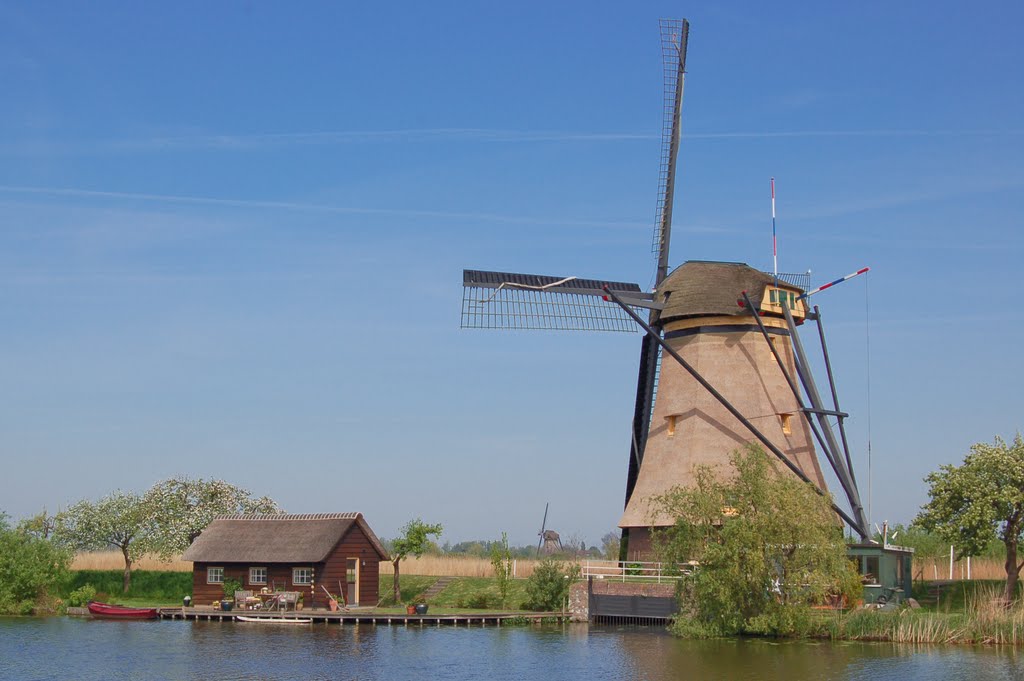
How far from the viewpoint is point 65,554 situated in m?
38.4

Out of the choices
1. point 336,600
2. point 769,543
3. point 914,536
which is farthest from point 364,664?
point 914,536

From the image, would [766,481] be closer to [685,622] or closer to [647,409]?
[685,622]

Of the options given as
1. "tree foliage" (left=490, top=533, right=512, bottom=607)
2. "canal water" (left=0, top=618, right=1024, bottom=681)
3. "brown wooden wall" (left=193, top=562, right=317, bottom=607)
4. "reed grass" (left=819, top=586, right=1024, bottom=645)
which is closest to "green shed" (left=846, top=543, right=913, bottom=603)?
"reed grass" (left=819, top=586, right=1024, bottom=645)

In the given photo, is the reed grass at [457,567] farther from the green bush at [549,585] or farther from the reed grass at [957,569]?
the reed grass at [957,569]

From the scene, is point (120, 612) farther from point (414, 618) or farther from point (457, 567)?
point (457, 567)

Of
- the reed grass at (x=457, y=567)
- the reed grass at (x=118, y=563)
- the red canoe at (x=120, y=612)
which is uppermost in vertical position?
the reed grass at (x=457, y=567)

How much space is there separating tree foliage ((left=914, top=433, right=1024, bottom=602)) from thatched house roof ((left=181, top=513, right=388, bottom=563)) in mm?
17237

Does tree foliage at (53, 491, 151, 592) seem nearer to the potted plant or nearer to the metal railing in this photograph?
the potted plant

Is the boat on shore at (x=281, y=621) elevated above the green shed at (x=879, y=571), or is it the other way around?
the green shed at (x=879, y=571)

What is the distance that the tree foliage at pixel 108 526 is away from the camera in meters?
43.7

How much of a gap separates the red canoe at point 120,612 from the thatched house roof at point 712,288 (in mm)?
17743

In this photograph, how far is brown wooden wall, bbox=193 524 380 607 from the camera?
1409 inches

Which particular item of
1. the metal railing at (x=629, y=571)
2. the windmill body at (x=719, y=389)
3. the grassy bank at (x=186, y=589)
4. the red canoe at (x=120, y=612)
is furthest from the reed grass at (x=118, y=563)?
the windmill body at (x=719, y=389)

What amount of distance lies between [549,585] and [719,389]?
8.02m
